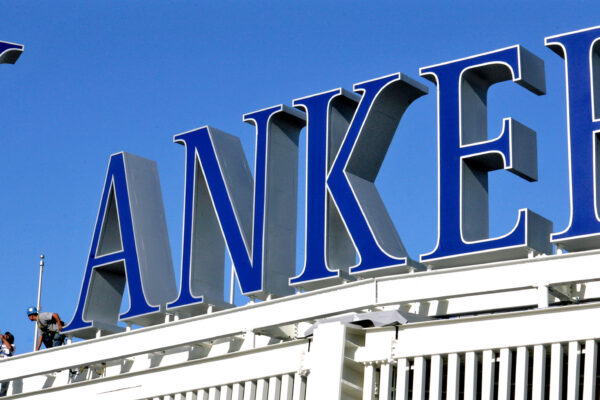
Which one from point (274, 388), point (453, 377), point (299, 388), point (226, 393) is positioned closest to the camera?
point (453, 377)

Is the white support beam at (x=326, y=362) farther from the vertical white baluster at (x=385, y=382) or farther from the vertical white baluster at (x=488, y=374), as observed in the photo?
the vertical white baluster at (x=488, y=374)

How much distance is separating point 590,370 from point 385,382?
3.74 meters

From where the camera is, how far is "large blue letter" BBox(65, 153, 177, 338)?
27.1m

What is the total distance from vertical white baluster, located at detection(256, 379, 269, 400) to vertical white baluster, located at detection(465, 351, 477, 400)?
4338 millimetres

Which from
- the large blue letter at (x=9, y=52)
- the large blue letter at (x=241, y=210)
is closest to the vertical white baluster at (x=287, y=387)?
the large blue letter at (x=241, y=210)

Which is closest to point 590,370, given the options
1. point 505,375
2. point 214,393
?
point 505,375

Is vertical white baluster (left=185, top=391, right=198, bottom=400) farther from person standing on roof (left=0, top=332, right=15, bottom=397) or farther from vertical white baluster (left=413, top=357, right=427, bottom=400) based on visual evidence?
person standing on roof (left=0, top=332, right=15, bottom=397)

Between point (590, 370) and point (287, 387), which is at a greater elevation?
point (287, 387)

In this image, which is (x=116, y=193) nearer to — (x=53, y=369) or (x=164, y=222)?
(x=164, y=222)

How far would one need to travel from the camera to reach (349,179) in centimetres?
2412

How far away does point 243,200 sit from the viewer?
26.3 m

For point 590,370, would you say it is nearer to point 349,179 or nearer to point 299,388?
point 299,388

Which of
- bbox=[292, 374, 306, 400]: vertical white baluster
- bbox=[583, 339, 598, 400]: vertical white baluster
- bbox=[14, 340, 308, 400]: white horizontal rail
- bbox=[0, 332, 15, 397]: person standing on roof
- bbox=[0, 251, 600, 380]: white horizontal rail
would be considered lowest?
bbox=[583, 339, 598, 400]: vertical white baluster

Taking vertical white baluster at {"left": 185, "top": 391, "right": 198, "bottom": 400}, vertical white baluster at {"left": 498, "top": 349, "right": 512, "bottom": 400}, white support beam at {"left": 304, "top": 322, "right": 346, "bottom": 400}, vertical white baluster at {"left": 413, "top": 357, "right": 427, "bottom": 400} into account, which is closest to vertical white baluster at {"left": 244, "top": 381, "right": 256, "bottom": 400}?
vertical white baluster at {"left": 185, "top": 391, "right": 198, "bottom": 400}
